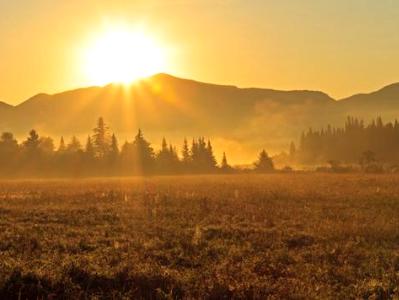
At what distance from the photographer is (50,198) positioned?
33531 millimetres

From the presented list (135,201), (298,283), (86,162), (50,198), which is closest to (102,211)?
(135,201)

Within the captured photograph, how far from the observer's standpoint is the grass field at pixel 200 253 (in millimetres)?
10961

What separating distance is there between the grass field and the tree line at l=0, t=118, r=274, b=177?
8850 cm

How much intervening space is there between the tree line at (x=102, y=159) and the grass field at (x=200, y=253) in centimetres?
8850

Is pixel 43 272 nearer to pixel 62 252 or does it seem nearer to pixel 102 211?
pixel 62 252

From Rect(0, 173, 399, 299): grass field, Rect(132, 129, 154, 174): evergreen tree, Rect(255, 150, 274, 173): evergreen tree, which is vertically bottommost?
Rect(0, 173, 399, 299): grass field

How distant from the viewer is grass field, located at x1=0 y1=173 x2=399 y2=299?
1096 cm

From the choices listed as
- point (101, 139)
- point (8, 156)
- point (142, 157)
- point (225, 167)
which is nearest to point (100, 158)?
point (101, 139)

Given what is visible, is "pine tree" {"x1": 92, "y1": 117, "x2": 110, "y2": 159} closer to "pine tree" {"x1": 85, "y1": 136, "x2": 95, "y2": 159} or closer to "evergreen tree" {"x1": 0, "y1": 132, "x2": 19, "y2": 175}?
"pine tree" {"x1": 85, "y1": 136, "x2": 95, "y2": 159}

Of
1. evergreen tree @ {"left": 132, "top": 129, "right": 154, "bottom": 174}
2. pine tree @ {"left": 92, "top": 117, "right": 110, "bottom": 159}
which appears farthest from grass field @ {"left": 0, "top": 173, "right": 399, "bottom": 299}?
pine tree @ {"left": 92, "top": 117, "right": 110, "bottom": 159}

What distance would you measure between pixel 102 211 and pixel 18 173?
91490mm

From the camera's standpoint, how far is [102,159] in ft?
380

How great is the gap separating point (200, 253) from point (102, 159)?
10337 centimetres

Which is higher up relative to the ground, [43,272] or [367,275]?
[43,272]
